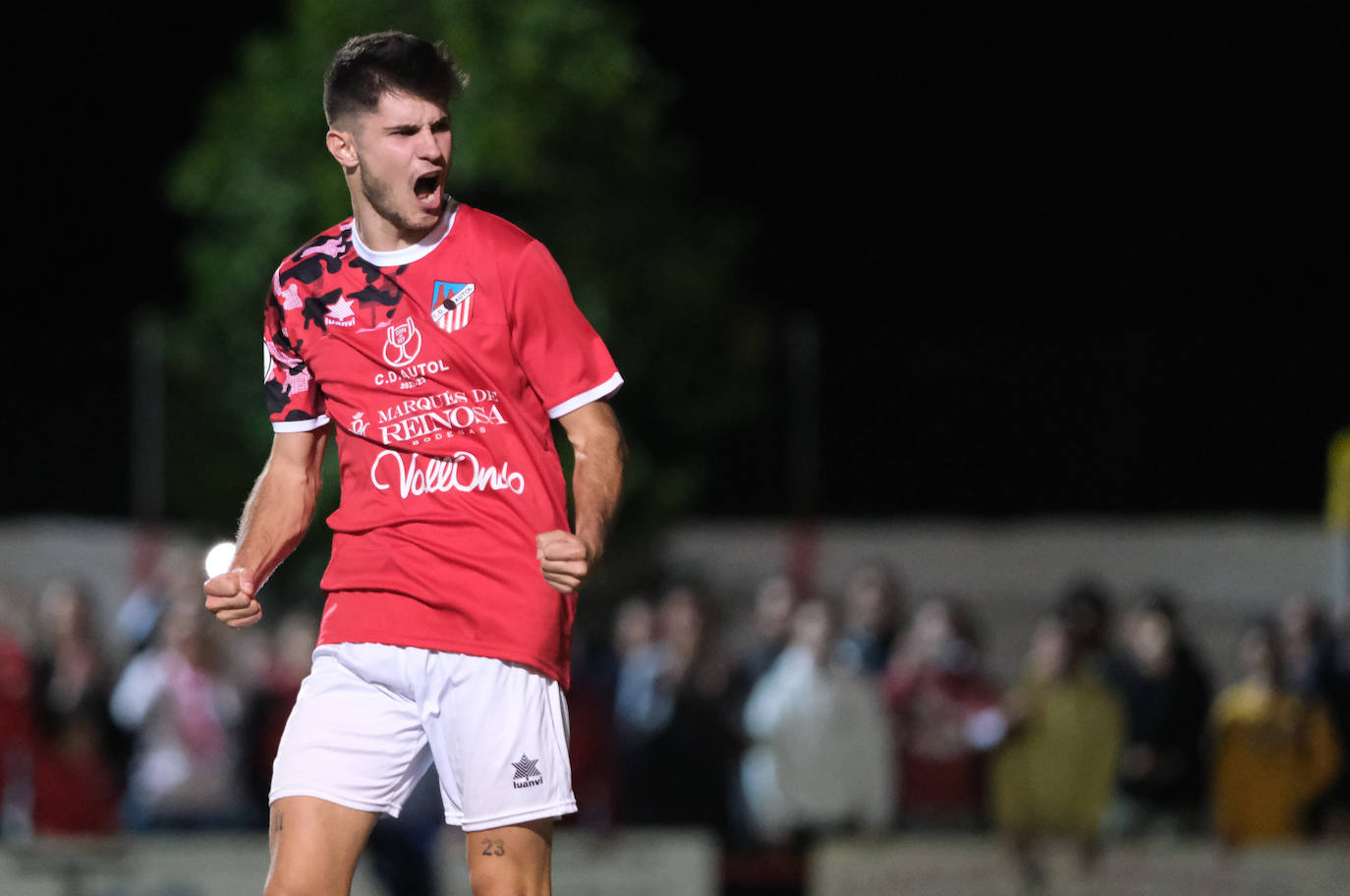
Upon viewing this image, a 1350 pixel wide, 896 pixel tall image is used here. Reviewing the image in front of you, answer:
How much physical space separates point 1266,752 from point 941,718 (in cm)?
165

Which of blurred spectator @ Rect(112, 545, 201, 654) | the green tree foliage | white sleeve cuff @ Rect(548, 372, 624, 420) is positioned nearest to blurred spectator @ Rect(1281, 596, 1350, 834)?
the green tree foliage

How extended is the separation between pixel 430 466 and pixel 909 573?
1127 cm

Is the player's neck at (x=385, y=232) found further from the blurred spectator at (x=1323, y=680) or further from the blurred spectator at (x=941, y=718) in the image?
the blurred spectator at (x=1323, y=680)

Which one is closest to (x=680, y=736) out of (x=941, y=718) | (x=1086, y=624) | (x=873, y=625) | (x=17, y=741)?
(x=873, y=625)

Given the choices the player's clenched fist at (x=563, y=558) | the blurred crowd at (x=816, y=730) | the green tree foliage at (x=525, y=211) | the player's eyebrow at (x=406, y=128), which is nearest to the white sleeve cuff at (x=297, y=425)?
the player's eyebrow at (x=406, y=128)

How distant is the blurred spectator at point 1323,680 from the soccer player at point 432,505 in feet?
23.2

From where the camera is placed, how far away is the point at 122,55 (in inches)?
912

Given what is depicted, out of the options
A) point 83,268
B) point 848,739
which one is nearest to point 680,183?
point 848,739

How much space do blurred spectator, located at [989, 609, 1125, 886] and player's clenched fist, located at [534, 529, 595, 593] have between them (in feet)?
20.2

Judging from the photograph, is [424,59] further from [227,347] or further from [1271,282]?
[1271,282]

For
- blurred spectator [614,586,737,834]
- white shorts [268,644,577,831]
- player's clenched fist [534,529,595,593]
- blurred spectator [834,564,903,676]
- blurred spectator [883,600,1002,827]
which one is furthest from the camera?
blurred spectator [834,564,903,676]

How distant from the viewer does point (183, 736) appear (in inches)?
356

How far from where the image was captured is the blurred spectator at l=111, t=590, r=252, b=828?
9055 millimetres

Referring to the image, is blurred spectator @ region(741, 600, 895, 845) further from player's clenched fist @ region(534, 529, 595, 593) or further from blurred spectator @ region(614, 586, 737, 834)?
player's clenched fist @ region(534, 529, 595, 593)
